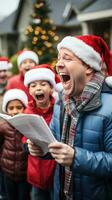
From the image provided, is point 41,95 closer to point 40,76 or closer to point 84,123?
point 40,76

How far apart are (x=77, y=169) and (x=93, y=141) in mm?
219

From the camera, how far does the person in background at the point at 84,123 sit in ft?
7.88

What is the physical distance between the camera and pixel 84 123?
2551 millimetres

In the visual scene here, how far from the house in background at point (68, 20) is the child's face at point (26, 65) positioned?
34.8 ft

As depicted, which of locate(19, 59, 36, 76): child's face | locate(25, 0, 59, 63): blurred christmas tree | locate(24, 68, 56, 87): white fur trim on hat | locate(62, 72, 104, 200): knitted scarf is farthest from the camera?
locate(25, 0, 59, 63): blurred christmas tree

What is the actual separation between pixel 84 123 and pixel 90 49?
19.9 inches

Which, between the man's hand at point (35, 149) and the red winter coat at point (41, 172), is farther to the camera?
the red winter coat at point (41, 172)

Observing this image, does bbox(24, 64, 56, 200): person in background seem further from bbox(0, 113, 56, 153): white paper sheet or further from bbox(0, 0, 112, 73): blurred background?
bbox(0, 0, 112, 73): blurred background

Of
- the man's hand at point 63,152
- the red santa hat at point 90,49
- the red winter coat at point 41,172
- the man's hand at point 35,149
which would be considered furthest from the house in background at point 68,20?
the man's hand at point 63,152

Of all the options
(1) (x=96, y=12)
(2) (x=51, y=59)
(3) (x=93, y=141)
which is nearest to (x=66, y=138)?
(3) (x=93, y=141)

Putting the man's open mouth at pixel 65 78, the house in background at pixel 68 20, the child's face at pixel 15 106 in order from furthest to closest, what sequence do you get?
1. the house in background at pixel 68 20
2. the child's face at pixel 15 106
3. the man's open mouth at pixel 65 78

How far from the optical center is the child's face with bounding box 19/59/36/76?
5998 mm

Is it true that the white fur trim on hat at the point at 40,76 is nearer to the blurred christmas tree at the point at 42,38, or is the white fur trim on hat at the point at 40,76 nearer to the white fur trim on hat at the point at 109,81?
the white fur trim on hat at the point at 109,81

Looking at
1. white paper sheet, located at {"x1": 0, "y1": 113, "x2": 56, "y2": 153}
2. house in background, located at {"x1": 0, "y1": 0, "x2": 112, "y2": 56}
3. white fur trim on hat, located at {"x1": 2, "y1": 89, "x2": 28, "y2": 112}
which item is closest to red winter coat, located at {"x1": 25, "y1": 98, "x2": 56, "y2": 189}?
white fur trim on hat, located at {"x1": 2, "y1": 89, "x2": 28, "y2": 112}
